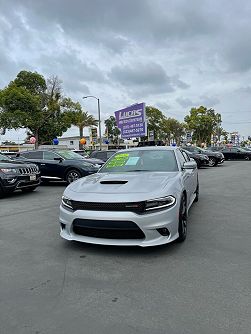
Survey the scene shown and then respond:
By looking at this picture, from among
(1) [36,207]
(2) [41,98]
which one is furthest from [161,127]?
(1) [36,207]

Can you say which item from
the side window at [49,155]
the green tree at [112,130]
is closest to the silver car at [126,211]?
the side window at [49,155]

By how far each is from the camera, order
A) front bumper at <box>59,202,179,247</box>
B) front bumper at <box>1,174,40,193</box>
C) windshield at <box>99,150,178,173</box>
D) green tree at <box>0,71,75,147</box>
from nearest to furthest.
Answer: front bumper at <box>59,202,179,247</box>, windshield at <box>99,150,178,173</box>, front bumper at <box>1,174,40,193</box>, green tree at <box>0,71,75,147</box>

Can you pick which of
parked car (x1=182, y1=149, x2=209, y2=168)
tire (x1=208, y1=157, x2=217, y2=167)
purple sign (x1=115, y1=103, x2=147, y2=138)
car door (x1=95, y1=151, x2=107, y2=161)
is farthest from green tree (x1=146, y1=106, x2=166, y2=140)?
car door (x1=95, y1=151, x2=107, y2=161)

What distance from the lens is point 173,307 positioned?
286 centimetres

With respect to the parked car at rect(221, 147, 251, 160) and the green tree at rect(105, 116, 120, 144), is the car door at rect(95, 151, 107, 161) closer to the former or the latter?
the parked car at rect(221, 147, 251, 160)

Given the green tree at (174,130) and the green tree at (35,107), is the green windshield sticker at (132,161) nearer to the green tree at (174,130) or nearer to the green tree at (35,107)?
the green tree at (35,107)

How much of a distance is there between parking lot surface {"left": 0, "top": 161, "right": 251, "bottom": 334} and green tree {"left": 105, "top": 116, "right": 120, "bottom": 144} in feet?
276

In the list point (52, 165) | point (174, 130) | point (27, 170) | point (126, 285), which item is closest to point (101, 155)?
point (52, 165)

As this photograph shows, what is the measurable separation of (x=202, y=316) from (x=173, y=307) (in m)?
0.28

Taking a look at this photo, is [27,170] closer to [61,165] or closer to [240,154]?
[61,165]

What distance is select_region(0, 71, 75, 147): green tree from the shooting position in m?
36.0

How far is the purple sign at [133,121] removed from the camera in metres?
24.5

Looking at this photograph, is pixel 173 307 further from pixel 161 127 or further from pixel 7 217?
pixel 161 127

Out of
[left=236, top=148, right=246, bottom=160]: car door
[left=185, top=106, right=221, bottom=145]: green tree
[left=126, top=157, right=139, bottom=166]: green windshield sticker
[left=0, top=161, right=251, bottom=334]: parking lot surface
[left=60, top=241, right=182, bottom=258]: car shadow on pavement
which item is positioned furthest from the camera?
[left=185, top=106, right=221, bottom=145]: green tree
